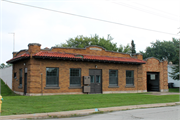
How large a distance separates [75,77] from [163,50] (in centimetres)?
5012

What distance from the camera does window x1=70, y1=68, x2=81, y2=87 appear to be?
22.6 meters

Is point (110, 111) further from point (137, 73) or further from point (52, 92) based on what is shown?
point (137, 73)

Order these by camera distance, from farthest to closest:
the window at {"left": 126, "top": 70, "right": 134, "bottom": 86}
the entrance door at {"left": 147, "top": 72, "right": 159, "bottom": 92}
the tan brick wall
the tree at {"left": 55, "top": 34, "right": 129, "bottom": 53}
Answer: the tree at {"left": 55, "top": 34, "right": 129, "bottom": 53}
the entrance door at {"left": 147, "top": 72, "right": 159, "bottom": 92}
the window at {"left": 126, "top": 70, "right": 134, "bottom": 86}
the tan brick wall

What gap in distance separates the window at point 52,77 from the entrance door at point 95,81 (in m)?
3.93

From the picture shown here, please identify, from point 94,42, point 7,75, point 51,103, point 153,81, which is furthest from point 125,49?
point 51,103

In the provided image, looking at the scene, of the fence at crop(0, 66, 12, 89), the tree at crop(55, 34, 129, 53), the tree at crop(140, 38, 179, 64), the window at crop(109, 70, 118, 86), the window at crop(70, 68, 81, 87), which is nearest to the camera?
the window at crop(70, 68, 81, 87)

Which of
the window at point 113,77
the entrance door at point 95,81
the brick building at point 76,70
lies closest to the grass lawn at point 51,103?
the brick building at point 76,70

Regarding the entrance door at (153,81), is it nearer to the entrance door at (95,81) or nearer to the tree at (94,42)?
the entrance door at (95,81)

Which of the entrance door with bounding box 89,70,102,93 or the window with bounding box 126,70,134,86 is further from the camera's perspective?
the window with bounding box 126,70,134,86

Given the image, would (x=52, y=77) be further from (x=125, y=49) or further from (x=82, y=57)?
(x=125, y=49)

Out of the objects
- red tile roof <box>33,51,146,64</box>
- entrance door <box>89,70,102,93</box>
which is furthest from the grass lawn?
entrance door <box>89,70,102,93</box>

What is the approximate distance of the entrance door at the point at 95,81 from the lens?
23.8m

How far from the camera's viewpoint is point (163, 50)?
66.4m

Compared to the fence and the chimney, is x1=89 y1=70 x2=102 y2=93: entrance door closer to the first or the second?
the chimney
